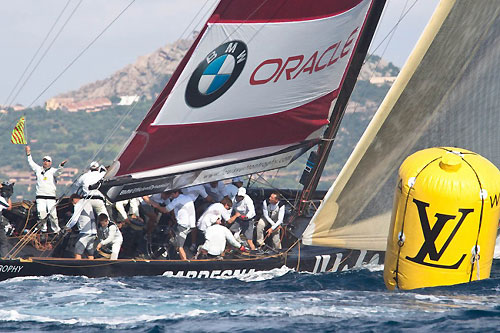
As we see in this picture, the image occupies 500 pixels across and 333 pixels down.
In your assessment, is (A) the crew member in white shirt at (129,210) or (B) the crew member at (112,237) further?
(A) the crew member in white shirt at (129,210)

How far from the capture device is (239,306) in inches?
459

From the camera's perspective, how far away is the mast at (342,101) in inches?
627

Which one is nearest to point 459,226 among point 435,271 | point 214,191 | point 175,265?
point 435,271

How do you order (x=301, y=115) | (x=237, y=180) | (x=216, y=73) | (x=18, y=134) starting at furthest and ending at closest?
(x=237, y=180) < (x=301, y=115) < (x=216, y=73) < (x=18, y=134)

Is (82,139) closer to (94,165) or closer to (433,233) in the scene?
(94,165)

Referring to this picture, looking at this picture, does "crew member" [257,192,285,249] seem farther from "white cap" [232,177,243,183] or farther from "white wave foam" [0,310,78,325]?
"white wave foam" [0,310,78,325]

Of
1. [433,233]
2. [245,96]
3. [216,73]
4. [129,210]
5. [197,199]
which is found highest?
[216,73]

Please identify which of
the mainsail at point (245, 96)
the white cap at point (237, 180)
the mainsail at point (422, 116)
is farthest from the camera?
the white cap at point (237, 180)

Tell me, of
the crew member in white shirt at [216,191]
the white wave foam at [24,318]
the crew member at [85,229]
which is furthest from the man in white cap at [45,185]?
the white wave foam at [24,318]

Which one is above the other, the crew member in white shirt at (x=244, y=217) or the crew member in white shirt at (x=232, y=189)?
the crew member in white shirt at (x=232, y=189)

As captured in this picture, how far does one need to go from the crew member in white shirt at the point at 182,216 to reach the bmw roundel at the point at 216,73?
1.51 metres

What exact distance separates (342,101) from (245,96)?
2.03 meters

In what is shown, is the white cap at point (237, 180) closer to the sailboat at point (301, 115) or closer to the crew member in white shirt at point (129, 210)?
the sailboat at point (301, 115)

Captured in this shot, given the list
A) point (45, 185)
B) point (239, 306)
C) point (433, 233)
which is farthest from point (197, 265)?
point (433, 233)
